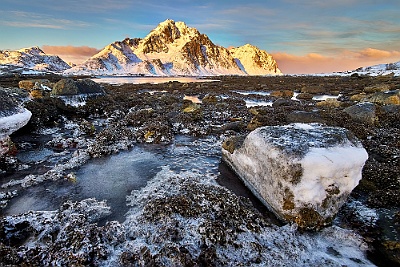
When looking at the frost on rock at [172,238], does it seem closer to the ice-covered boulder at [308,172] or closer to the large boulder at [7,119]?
the ice-covered boulder at [308,172]

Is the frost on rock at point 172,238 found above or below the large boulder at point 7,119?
below

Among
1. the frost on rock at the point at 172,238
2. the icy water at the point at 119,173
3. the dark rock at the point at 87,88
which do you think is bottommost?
the icy water at the point at 119,173

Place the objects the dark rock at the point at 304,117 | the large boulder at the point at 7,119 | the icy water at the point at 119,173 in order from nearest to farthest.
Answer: the icy water at the point at 119,173 → the large boulder at the point at 7,119 → the dark rock at the point at 304,117

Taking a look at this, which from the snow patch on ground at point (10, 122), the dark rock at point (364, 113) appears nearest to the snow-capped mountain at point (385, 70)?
the dark rock at point (364, 113)

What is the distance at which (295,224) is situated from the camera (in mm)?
5820

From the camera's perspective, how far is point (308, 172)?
5719mm

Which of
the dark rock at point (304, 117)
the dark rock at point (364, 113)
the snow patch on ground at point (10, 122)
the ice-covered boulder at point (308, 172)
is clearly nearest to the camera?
the ice-covered boulder at point (308, 172)

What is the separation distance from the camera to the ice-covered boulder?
576 centimetres

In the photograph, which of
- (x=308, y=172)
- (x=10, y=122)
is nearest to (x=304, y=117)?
(x=308, y=172)

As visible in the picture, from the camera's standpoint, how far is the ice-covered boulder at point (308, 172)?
18.9 ft

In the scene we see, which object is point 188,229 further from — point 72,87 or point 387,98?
point 387,98

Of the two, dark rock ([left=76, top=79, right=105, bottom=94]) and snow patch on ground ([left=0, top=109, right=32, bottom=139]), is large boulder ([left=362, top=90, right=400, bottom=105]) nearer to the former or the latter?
dark rock ([left=76, top=79, right=105, bottom=94])

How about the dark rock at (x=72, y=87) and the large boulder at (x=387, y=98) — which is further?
the large boulder at (x=387, y=98)

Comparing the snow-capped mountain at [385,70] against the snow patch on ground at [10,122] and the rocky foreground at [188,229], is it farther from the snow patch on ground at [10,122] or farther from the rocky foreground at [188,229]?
the snow patch on ground at [10,122]
